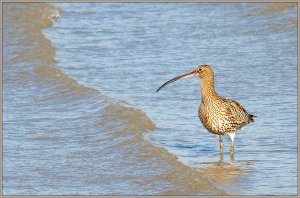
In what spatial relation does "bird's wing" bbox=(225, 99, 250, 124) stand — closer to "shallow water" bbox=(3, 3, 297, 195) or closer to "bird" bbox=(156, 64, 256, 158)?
"bird" bbox=(156, 64, 256, 158)

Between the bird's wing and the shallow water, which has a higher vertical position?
the bird's wing

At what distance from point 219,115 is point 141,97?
2771 millimetres

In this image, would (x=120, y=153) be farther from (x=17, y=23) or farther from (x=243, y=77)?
(x=17, y=23)

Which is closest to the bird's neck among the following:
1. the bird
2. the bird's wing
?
the bird

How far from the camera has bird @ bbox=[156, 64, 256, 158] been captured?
427 inches

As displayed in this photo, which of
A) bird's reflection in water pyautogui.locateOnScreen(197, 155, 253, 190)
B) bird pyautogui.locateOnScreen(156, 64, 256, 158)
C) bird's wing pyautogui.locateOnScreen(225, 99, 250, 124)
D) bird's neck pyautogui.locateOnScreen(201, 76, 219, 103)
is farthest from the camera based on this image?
bird's neck pyautogui.locateOnScreen(201, 76, 219, 103)

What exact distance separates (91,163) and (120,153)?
1.54 feet

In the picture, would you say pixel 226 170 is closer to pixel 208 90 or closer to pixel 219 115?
pixel 219 115

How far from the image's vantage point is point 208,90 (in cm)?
1112

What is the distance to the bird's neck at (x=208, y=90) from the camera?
11.1 m

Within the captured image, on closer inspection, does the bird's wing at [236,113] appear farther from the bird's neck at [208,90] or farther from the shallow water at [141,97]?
the shallow water at [141,97]

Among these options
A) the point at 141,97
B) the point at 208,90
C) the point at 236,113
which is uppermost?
the point at 208,90

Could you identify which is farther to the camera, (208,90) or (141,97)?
(141,97)

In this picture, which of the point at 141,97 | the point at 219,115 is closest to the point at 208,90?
the point at 219,115
